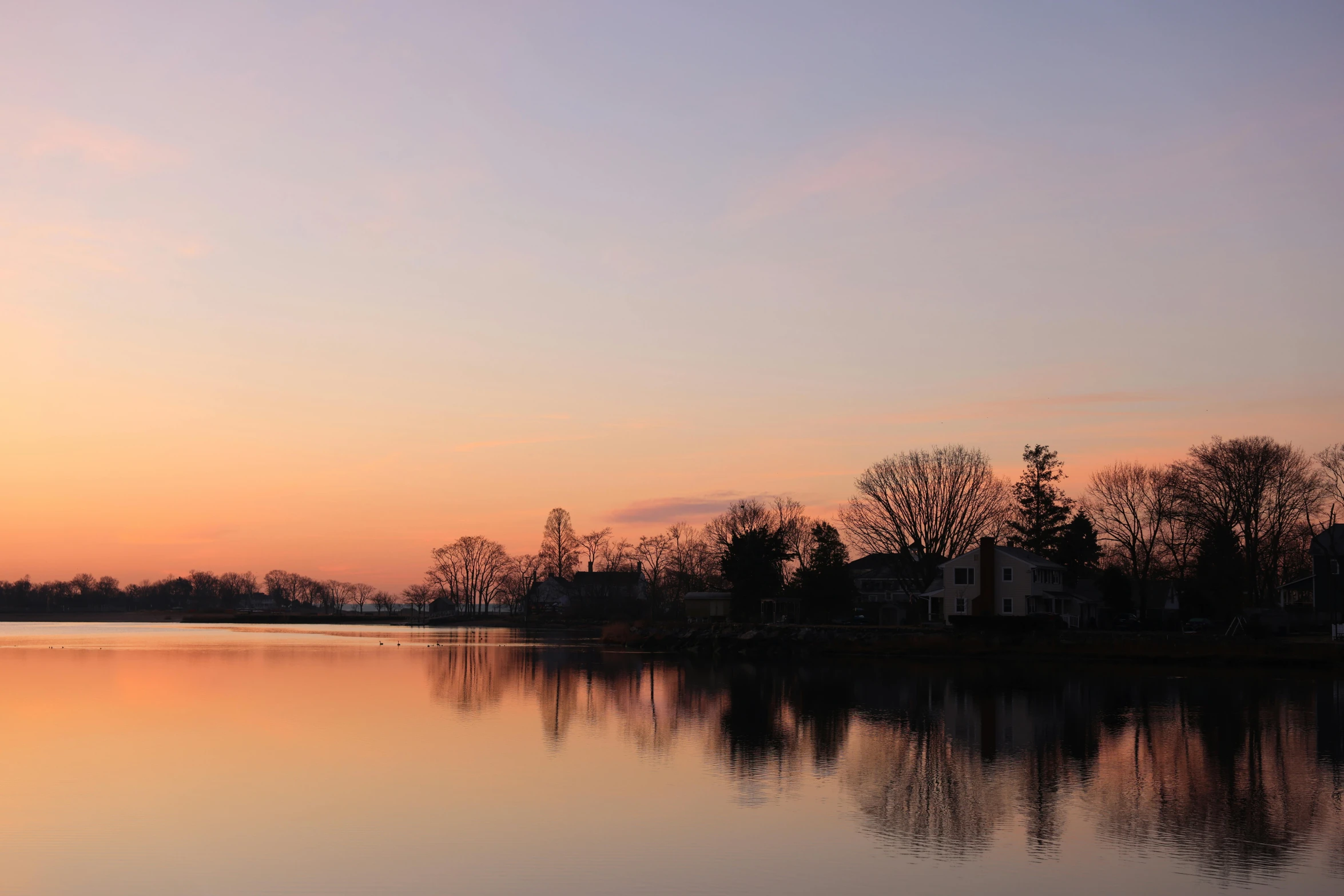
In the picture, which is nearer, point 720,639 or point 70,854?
point 70,854

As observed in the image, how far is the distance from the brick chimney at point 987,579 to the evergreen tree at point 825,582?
1355 centimetres

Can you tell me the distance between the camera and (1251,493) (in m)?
72.0

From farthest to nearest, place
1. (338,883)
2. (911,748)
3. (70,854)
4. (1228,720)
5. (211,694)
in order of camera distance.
Result: 1. (211,694)
2. (1228,720)
3. (911,748)
4. (70,854)
5. (338,883)

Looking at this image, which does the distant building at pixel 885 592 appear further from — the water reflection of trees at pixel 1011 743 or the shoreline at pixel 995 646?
the water reflection of trees at pixel 1011 743

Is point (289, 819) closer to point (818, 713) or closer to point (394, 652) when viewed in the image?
point (818, 713)

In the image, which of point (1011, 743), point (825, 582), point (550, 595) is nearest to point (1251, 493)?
point (825, 582)

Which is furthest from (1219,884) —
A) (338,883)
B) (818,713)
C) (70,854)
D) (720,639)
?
(720,639)

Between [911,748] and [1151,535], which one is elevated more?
[1151,535]

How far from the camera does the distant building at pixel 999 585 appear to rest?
73750 millimetres

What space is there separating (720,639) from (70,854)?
63.5 metres

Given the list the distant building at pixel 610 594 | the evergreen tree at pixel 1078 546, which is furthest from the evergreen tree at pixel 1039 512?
the distant building at pixel 610 594

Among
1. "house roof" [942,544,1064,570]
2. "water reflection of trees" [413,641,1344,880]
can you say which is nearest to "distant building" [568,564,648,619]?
"house roof" [942,544,1064,570]

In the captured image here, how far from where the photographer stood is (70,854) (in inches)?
636

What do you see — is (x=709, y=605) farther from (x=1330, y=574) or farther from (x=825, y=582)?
(x=1330, y=574)
